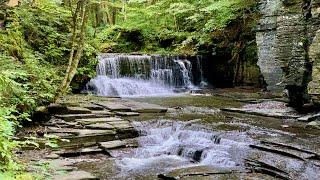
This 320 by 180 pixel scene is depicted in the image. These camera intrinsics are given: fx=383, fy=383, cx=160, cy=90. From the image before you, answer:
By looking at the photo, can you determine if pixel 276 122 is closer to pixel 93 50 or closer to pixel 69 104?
pixel 69 104

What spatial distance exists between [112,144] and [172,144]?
1.21 metres

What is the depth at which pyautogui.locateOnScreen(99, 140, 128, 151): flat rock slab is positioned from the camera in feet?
23.4

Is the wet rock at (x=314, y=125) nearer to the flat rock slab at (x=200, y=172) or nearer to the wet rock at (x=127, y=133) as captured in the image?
the flat rock slab at (x=200, y=172)

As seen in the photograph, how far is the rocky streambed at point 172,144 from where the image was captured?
5.89 meters

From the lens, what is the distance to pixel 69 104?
9492mm

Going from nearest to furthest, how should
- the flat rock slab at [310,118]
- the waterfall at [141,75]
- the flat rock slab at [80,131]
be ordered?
the flat rock slab at [80,131], the flat rock slab at [310,118], the waterfall at [141,75]

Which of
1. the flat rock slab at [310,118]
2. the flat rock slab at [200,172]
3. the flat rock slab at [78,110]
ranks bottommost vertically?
the flat rock slab at [200,172]

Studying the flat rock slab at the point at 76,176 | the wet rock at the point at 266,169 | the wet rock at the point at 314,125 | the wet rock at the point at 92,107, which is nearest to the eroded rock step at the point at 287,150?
the wet rock at the point at 266,169

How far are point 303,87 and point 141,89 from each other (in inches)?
284

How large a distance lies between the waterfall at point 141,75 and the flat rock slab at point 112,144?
7.36m

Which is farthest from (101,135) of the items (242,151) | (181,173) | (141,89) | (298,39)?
(141,89)

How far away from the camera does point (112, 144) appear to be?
730 cm

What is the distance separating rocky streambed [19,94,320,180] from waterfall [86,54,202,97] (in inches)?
194

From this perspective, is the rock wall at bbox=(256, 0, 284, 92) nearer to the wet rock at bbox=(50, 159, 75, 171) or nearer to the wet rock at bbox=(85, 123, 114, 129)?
the wet rock at bbox=(85, 123, 114, 129)
